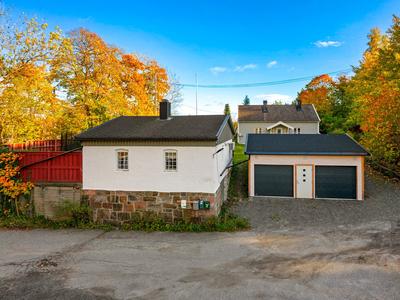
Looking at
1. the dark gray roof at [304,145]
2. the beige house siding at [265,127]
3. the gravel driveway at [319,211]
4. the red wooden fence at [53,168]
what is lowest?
the gravel driveway at [319,211]

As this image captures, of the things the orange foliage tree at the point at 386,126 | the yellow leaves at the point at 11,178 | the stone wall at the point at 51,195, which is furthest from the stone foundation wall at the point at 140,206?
the orange foliage tree at the point at 386,126

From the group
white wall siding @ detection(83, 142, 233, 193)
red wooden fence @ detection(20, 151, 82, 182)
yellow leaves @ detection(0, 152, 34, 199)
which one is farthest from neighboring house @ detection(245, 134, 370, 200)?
yellow leaves @ detection(0, 152, 34, 199)

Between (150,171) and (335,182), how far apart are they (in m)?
10.3

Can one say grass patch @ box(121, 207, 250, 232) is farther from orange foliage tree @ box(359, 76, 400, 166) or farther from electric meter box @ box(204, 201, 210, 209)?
orange foliage tree @ box(359, 76, 400, 166)

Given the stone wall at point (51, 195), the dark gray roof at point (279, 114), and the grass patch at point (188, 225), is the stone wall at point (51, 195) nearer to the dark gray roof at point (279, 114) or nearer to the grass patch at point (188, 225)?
the grass patch at point (188, 225)

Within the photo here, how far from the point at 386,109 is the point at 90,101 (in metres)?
22.3

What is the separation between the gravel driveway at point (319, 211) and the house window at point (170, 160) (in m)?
4.24

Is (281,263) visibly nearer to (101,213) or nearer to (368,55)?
(101,213)

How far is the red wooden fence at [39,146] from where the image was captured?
53.6ft

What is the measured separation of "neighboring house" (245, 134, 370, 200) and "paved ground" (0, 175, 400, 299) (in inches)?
84.6

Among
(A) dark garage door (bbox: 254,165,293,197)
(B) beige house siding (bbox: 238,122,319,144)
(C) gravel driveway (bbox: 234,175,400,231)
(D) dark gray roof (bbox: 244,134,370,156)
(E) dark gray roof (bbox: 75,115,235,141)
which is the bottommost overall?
(C) gravel driveway (bbox: 234,175,400,231)

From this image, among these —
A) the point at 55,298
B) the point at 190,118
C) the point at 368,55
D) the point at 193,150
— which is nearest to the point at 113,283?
the point at 55,298

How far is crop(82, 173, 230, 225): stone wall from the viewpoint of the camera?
10.4m

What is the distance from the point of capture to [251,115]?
106ft
